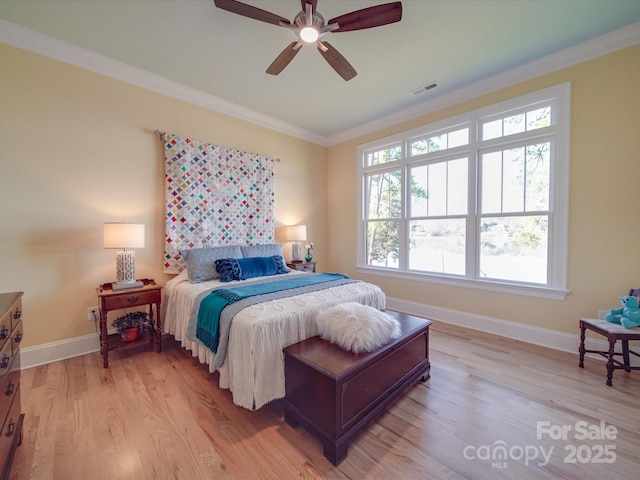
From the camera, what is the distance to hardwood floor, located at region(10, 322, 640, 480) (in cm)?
136

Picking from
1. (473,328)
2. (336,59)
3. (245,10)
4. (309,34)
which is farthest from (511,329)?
(245,10)

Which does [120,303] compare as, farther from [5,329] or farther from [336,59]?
[336,59]

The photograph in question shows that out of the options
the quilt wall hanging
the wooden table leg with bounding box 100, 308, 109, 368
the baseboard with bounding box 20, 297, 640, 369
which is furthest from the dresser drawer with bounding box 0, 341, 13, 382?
the quilt wall hanging

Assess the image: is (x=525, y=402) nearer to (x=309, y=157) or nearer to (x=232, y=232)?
(x=232, y=232)

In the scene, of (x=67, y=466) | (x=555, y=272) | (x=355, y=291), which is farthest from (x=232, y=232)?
(x=555, y=272)

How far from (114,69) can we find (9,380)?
292 centimetres

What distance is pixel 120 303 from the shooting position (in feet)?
7.84

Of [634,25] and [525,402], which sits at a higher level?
[634,25]

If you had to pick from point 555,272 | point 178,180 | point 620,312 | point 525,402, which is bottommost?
→ point 525,402

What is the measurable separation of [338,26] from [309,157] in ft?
9.41

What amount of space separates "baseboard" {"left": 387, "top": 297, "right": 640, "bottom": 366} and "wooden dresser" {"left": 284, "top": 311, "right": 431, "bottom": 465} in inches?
69.8

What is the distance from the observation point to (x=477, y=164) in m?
3.24

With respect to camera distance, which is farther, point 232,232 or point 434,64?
point 232,232

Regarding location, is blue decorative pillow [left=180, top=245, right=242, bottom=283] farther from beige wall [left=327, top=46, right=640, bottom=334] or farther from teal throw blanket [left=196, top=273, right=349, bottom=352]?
beige wall [left=327, top=46, right=640, bottom=334]
